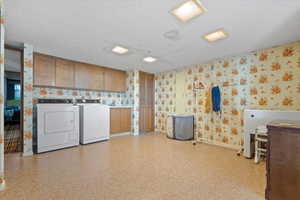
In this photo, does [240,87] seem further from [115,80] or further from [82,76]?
[82,76]

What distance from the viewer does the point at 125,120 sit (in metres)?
4.77

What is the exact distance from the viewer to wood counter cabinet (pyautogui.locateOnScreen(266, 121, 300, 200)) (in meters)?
1.33

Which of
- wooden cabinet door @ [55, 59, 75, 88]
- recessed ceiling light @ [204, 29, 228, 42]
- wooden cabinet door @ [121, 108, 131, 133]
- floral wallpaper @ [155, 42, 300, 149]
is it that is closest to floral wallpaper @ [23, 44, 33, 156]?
wooden cabinet door @ [55, 59, 75, 88]

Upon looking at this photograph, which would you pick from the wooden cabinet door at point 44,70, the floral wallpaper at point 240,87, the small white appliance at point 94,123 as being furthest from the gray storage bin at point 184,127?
the wooden cabinet door at point 44,70

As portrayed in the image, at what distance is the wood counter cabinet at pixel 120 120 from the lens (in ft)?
14.7

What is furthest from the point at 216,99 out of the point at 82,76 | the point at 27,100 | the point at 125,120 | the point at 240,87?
the point at 27,100

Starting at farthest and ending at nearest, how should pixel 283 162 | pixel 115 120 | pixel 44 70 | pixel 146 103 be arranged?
1. pixel 146 103
2. pixel 115 120
3. pixel 44 70
4. pixel 283 162

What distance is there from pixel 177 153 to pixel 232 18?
2552 millimetres

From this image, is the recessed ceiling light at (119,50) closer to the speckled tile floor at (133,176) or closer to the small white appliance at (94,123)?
the small white appliance at (94,123)

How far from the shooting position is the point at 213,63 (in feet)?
12.4

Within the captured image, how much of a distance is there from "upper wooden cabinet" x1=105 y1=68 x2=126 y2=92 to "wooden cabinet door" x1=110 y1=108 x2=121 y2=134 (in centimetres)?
71

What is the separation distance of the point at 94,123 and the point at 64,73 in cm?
151

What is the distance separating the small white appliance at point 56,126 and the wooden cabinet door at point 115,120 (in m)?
1.11

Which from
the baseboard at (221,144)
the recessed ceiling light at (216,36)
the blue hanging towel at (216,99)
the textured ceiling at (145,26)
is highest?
the textured ceiling at (145,26)
